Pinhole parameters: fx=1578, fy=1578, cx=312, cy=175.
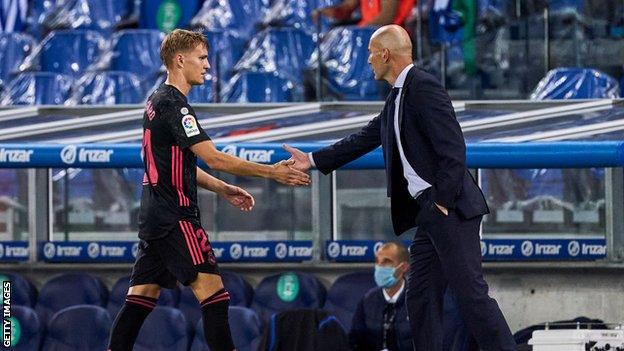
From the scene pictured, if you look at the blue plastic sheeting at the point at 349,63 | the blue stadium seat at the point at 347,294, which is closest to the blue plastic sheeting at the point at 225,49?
the blue plastic sheeting at the point at 349,63

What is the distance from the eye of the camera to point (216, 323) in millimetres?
7023

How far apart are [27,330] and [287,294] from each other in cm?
178

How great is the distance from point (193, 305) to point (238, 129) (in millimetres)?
1378

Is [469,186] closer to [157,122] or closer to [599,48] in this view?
[157,122]

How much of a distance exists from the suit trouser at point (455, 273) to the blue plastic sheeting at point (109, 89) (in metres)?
6.31

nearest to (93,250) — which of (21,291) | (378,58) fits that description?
(21,291)

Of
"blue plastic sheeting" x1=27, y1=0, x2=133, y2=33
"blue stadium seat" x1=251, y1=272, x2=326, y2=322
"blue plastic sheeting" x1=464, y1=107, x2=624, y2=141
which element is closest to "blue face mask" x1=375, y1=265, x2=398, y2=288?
"blue plastic sheeting" x1=464, y1=107, x2=624, y2=141

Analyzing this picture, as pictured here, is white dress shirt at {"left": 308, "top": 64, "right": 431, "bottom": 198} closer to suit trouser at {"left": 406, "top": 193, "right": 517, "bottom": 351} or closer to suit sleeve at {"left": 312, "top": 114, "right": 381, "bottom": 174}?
suit trouser at {"left": 406, "top": 193, "right": 517, "bottom": 351}

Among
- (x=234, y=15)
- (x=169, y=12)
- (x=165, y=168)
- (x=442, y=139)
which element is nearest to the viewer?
(x=442, y=139)

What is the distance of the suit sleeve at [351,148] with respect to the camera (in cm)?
718

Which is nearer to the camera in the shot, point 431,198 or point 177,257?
point 431,198

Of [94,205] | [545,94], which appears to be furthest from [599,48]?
[94,205]

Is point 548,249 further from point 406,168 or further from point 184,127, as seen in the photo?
point 184,127

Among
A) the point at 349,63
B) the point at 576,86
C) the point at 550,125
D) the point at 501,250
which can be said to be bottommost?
the point at 501,250
